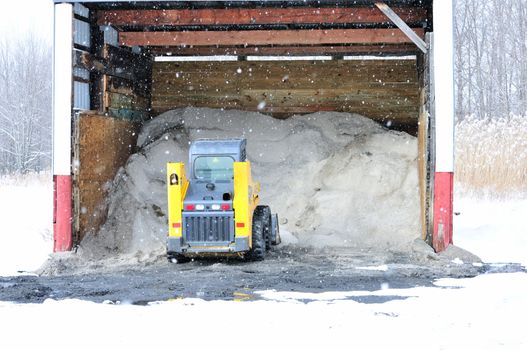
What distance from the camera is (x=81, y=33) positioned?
45.6 ft

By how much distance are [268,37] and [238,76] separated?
2613 mm

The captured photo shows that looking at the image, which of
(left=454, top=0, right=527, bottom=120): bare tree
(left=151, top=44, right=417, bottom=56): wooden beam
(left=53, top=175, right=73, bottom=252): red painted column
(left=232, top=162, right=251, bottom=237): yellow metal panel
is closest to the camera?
(left=232, top=162, right=251, bottom=237): yellow metal panel

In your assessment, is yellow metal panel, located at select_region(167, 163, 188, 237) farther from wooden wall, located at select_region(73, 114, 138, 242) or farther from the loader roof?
wooden wall, located at select_region(73, 114, 138, 242)

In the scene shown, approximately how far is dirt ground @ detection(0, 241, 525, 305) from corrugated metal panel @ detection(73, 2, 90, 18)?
4.34 m

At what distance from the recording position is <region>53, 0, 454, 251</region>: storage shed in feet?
43.3

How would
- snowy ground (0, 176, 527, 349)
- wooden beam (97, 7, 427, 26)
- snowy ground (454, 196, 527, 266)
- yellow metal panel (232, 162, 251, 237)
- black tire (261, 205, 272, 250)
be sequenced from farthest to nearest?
wooden beam (97, 7, 427, 26) < snowy ground (454, 196, 527, 266) < black tire (261, 205, 272, 250) < yellow metal panel (232, 162, 251, 237) < snowy ground (0, 176, 527, 349)

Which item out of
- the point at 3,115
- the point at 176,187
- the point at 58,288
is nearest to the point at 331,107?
the point at 176,187

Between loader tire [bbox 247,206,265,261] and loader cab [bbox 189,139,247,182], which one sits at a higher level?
loader cab [bbox 189,139,247,182]

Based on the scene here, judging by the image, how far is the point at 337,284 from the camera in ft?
33.7

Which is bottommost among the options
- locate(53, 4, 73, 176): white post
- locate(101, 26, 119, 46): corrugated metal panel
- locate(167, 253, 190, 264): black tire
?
locate(167, 253, 190, 264): black tire

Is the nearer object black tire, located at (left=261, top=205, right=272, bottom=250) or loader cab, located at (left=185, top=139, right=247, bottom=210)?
loader cab, located at (left=185, top=139, right=247, bottom=210)

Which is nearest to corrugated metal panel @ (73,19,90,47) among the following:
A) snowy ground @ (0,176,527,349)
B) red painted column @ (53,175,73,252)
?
red painted column @ (53,175,73,252)

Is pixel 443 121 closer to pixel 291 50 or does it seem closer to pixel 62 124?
pixel 291 50

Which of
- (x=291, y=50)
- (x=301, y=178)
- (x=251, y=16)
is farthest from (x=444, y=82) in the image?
(x=291, y=50)
